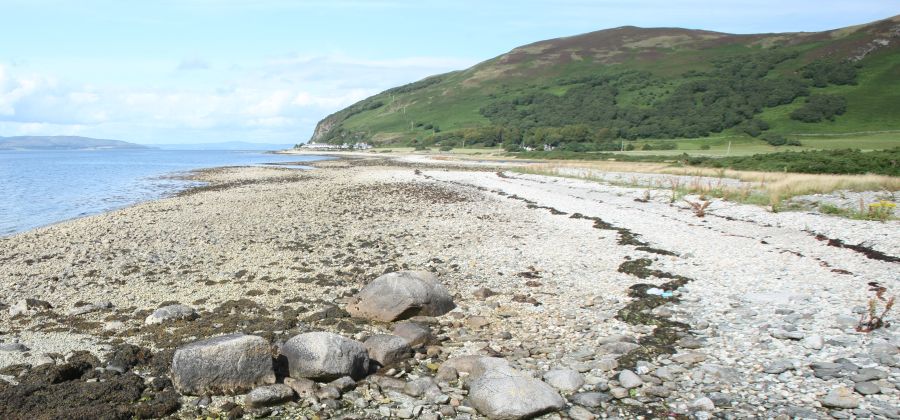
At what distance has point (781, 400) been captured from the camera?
704 centimetres

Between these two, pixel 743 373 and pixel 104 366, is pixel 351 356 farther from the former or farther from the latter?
pixel 743 373

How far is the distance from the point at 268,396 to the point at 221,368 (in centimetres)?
82

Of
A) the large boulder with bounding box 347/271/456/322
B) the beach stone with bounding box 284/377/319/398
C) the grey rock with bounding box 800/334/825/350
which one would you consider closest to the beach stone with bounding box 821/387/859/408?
the grey rock with bounding box 800/334/825/350

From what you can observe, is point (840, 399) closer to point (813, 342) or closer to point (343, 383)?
point (813, 342)

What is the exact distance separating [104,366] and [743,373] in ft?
29.7

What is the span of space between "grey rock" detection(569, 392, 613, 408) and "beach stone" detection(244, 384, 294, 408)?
3.68 m

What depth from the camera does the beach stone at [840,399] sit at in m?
6.69

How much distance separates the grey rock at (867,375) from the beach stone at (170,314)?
10689 mm

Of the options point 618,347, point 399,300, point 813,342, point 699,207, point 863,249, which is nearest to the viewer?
point 813,342

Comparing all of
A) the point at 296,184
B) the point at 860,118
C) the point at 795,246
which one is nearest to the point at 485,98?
the point at 860,118

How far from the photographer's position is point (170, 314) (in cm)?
1101

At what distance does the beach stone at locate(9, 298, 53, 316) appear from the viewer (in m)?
11.8

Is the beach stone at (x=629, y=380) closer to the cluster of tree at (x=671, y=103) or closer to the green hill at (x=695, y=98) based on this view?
the green hill at (x=695, y=98)

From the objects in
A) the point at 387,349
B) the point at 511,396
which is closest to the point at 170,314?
the point at 387,349
